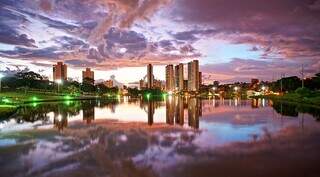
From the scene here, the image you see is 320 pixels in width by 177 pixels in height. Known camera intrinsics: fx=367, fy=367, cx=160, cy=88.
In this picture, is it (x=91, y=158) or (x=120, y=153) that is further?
(x=120, y=153)

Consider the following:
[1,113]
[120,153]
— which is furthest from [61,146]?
[1,113]

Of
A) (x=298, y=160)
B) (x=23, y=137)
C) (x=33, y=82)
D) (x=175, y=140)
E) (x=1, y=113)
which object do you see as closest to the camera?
(x=298, y=160)

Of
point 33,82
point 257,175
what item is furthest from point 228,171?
point 33,82

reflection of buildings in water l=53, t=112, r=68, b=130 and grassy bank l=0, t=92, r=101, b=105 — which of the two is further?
grassy bank l=0, t=92, r=101, b=105

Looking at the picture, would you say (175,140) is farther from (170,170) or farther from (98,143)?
(170,170)

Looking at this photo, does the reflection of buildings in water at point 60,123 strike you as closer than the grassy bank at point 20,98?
Yes

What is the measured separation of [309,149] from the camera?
1750 cm

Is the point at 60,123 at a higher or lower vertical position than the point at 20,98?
lower

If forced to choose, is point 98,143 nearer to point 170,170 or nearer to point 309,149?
→ point 170,170

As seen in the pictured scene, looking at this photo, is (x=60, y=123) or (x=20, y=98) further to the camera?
(x=20, y=98)

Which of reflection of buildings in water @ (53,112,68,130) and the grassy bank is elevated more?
the grassy bank

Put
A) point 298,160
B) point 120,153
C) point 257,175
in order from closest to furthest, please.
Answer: point 257,175 < point 298,160 < point 120,153

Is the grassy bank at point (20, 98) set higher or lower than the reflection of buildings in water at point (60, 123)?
higher

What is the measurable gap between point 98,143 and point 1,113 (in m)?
26.0
